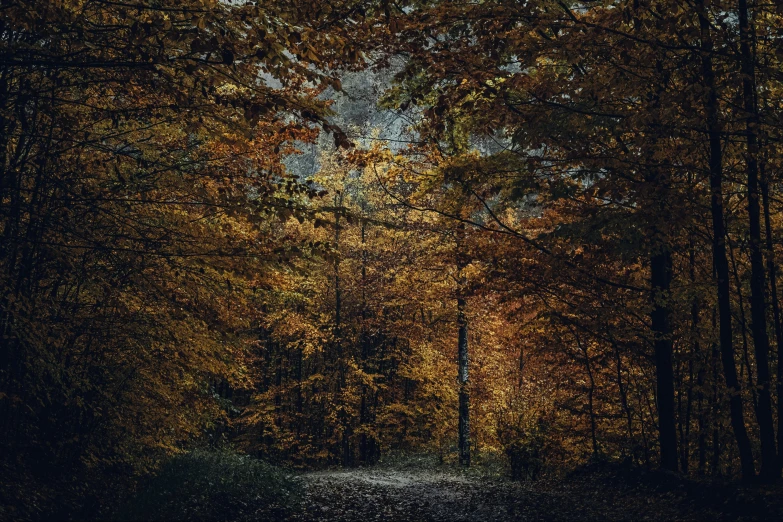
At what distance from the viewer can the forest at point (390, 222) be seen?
250 inches

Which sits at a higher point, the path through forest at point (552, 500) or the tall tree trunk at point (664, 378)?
the tall tree trunk at point (664, 378)

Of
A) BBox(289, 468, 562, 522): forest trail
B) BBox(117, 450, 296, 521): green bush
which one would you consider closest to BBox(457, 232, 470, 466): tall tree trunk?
BBox(289, 468, 562, 522): forest trail

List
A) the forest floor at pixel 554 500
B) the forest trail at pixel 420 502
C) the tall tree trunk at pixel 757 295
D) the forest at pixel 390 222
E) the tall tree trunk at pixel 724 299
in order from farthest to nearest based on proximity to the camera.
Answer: the forest trail at pixel 420 502
the forest floor at pixel 554 500
the tall tree trunk at pixel 724 299
the tall tree trunk at pixel 757 295
the forest at pixel 390 222

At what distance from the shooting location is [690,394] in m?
12.1

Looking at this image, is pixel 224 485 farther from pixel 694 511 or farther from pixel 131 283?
pixel 694 511

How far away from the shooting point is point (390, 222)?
11000 millimetres

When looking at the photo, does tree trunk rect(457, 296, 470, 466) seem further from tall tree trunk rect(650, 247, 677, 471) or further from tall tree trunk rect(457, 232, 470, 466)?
tall tree trunk rect(650, 247, 677, 471)

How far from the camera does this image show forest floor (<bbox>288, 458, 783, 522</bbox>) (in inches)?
291

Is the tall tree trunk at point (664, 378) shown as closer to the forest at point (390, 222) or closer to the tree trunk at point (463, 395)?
the forest at point (390, 222)

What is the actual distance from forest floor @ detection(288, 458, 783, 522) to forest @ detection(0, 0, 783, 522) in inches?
3.5

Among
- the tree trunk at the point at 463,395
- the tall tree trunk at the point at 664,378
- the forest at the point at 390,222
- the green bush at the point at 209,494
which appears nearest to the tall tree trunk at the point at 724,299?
the forest at the point at 390,222

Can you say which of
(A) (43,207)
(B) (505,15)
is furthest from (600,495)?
(A) (43,207)

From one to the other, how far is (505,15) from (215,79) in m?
3.67

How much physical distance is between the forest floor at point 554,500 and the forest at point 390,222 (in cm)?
9
